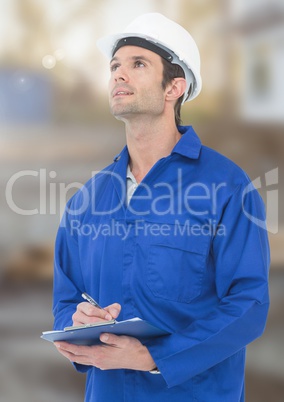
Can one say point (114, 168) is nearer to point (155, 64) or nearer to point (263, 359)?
point (155, 64)

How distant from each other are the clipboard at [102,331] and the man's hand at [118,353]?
0.04 ft

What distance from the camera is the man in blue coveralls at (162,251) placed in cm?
122

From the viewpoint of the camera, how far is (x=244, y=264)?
1.25 metres

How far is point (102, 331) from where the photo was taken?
1164 millimetres

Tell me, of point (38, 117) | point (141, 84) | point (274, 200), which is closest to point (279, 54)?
point (274, 200)

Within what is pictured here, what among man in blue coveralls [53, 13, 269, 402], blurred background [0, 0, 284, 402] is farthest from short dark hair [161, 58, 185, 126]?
blurred background [0, 0, 284, 402]

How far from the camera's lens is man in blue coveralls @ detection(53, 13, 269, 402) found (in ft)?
4.01

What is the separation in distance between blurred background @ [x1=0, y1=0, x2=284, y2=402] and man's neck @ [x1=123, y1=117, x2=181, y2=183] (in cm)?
83

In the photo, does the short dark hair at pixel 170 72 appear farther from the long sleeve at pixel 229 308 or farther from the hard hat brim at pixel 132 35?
the long sleeve at pixel 229 308

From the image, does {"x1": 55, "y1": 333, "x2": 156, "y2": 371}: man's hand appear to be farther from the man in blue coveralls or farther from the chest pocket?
the chest pocket

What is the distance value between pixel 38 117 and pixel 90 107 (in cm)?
20

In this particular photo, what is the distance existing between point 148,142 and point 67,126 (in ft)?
3.02

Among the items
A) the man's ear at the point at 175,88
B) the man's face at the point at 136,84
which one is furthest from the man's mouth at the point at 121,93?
the man's ear at the point at 175,88

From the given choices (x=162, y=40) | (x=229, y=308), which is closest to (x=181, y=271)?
(x=229, y=308)
